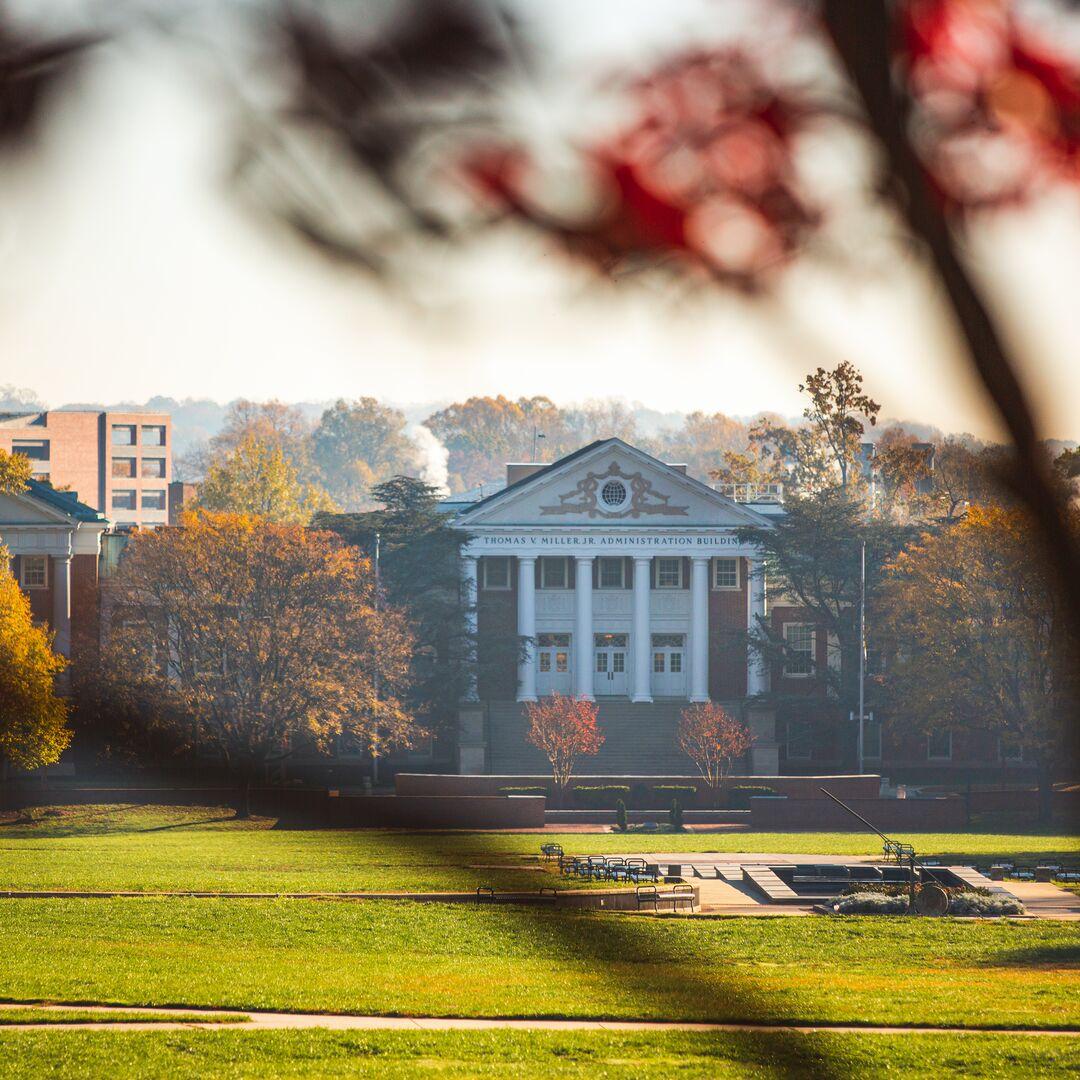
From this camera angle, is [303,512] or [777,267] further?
[303,512]

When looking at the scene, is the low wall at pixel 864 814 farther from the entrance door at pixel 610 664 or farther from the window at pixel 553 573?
the window at pixel 553 573

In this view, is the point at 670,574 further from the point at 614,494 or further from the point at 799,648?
the point at 799,648

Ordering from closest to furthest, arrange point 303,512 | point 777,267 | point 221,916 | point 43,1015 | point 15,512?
1. point 777,267
2. point 15,512
3. point 43,1015
4. point 221,916
5. point 303,512

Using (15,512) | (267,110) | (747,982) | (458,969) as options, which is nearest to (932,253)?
(267,110)

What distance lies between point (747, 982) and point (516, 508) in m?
51.6

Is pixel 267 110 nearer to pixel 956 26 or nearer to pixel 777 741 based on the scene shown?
pixel 956 26

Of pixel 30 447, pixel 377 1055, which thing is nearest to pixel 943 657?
pixel 377 1055

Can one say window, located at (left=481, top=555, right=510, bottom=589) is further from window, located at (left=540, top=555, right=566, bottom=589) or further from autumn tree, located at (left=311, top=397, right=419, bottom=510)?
autumn tree, located at (left=311, top=397, right=419, bottom=510)

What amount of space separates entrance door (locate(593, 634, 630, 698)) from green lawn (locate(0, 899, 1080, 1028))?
31.3 meters

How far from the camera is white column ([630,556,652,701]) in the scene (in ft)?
175

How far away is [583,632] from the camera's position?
178 ft

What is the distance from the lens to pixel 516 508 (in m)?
53.5

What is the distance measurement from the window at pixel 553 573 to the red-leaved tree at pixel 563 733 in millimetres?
9259

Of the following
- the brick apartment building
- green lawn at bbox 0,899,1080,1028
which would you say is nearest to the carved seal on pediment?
green lawn at bbox 0,899,1080,1028
